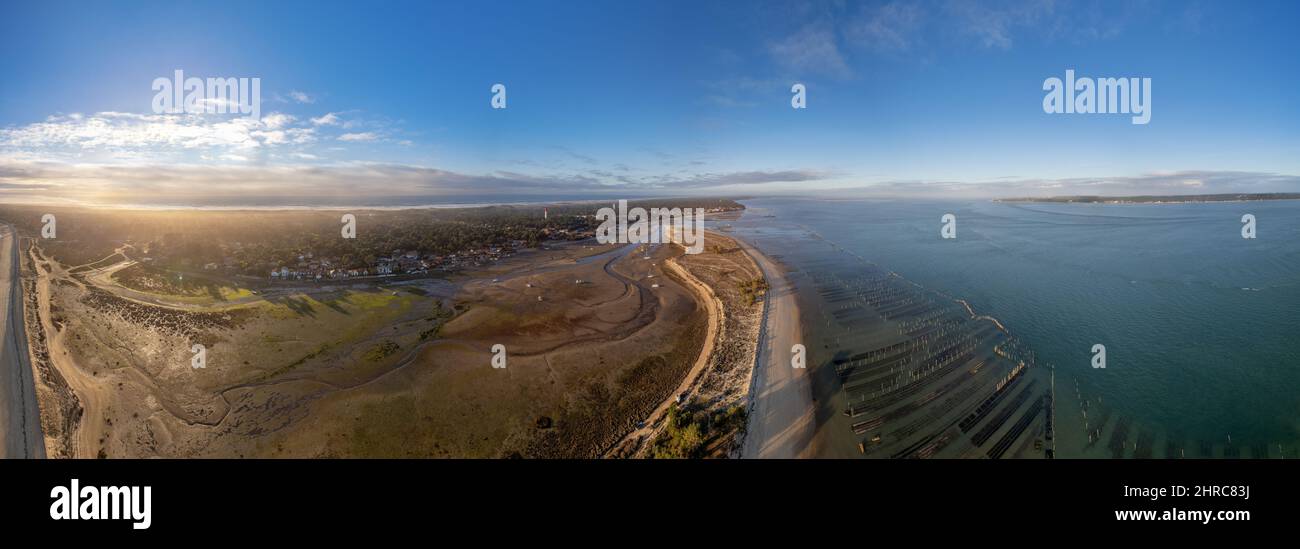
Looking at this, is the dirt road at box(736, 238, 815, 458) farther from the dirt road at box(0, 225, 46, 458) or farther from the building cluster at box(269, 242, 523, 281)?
the building cluster at box(269, 242, 523, 281)

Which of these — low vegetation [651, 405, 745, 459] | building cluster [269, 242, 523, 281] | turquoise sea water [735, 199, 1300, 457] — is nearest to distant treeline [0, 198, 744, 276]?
building cluster [269, 242, 523, 281]

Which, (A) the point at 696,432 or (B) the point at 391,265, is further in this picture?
(B) the point at 391,265

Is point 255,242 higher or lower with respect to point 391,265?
higher

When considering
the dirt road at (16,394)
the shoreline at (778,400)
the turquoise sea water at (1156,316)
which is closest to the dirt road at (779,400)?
the shoreline at (778,400)

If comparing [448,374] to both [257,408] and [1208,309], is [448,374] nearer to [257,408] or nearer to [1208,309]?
[257,408]

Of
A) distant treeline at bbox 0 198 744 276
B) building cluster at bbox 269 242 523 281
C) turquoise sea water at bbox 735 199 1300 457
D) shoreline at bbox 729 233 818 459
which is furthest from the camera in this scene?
distant treeline at bbox 0 198 744 276

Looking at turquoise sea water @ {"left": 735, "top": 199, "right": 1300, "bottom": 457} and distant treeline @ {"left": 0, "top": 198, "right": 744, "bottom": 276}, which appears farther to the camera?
distant treeline @ {"left": 0, "top": 198, "right": 744, "bottom": 276}

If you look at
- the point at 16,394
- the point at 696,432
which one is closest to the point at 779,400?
the point at 696,432

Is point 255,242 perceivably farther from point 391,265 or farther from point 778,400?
point 778,400
